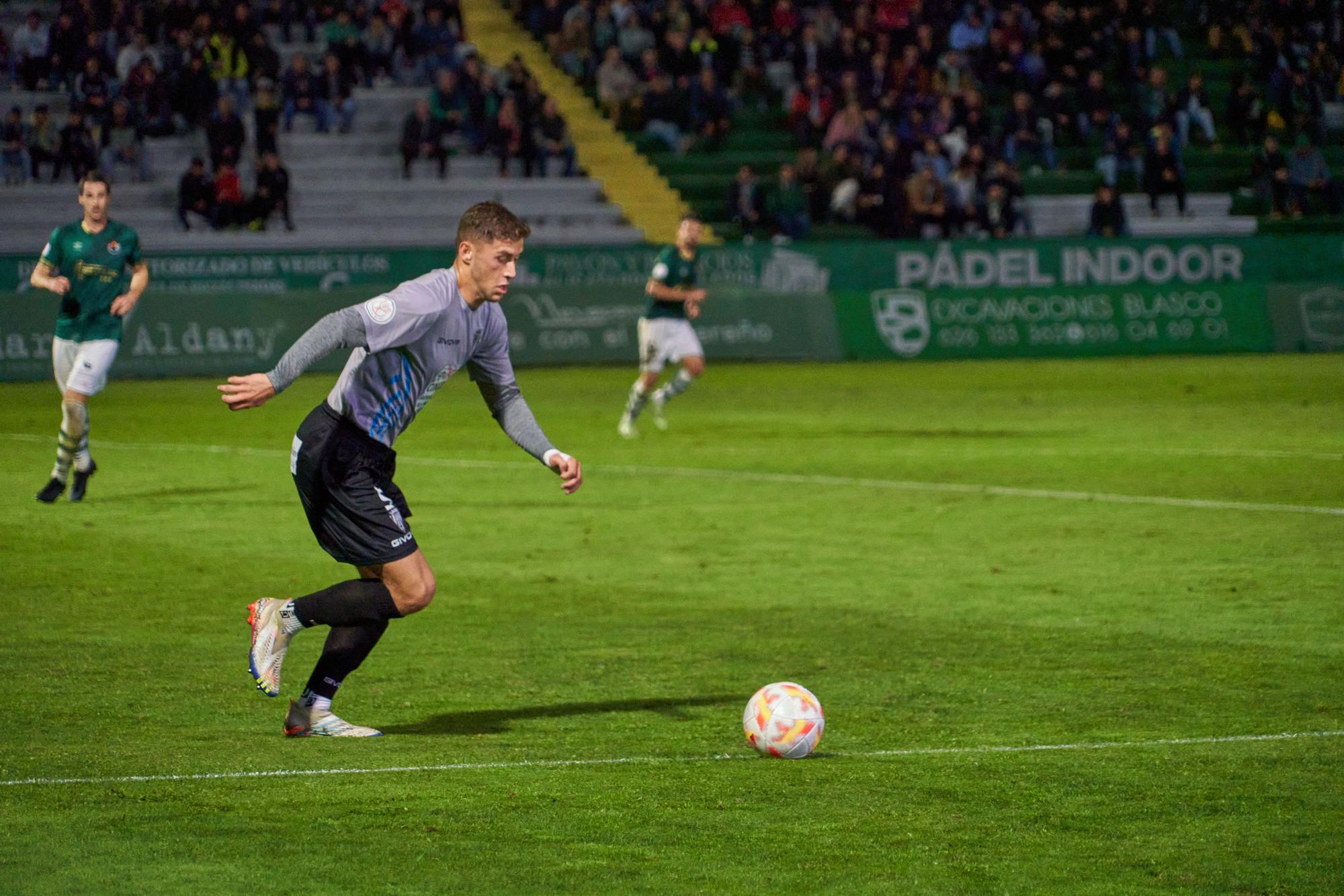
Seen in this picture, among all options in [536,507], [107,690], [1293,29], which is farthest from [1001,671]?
[1293,29]

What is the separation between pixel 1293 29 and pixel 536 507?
108ft

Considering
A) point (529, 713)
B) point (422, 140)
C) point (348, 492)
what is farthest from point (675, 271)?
point (422, 140)

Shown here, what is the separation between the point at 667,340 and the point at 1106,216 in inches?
693

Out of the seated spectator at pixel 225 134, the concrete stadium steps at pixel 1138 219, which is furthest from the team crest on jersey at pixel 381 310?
the concrete stadium steps at pixel 1138 219

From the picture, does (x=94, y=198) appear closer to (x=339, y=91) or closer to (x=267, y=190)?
(x=267, y=190)

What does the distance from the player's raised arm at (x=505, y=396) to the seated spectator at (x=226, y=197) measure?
2612cm

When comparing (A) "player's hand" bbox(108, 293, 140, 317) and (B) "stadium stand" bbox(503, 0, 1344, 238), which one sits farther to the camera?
(B) "stadium stand" bbox(503, 0, 1344, 238)

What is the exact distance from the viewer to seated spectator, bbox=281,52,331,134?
115 ft

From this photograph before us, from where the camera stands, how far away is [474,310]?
727 centimetres

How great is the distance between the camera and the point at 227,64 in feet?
113

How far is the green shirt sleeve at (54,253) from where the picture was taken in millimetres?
13898

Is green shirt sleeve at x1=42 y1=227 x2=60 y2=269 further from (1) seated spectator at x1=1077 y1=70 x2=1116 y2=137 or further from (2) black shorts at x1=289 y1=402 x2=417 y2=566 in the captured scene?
(1) seated spectator at x1=1077 y1=70 x2=1116 y2=137

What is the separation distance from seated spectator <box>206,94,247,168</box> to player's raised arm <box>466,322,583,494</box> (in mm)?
26292

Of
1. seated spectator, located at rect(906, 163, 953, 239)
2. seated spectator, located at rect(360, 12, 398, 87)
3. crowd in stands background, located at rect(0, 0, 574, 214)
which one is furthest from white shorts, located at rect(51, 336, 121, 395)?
seated spectator, located at rect(906, 163, 953, 239)
